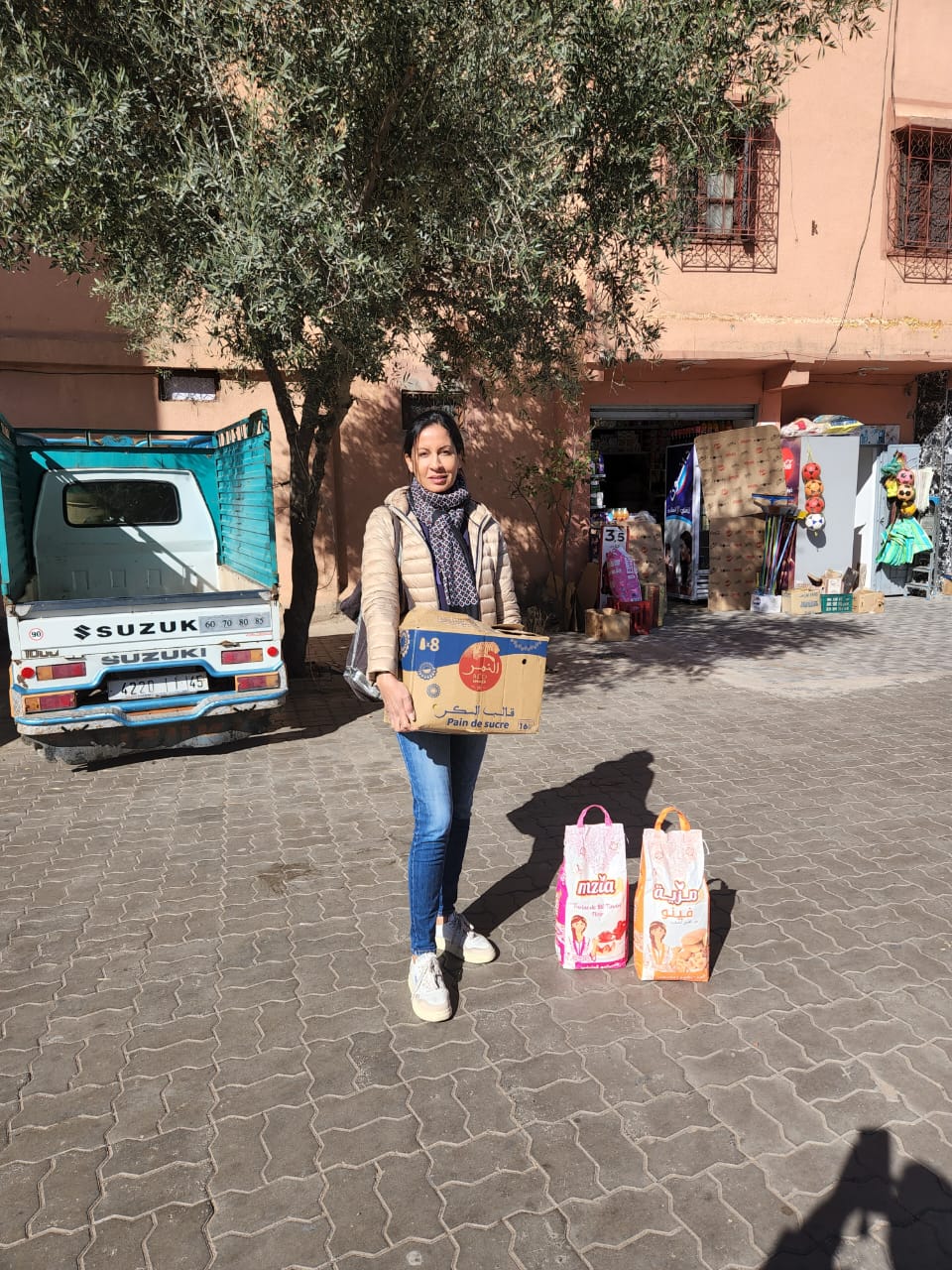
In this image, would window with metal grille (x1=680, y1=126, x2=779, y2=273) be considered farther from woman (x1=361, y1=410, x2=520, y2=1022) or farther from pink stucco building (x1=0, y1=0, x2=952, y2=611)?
woman (x1=361, y1=410, x2=520, y2=1022)

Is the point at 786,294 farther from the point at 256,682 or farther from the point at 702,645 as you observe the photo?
the point at 256,682

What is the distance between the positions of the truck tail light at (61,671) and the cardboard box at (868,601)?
10.6 meters

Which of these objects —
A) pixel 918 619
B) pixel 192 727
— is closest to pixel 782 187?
pixel 918 619

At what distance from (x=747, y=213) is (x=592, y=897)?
12.3 m

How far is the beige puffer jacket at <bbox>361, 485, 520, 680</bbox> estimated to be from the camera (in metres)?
2.92

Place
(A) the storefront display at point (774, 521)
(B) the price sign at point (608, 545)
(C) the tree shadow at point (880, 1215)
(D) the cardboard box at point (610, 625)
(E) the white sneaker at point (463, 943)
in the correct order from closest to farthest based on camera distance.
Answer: (C) the tree shadow at point (880, 1215), (E) the white sneaker at point (463, 943), (D) the cardboard box at point (610, 625), (B) the price sign at point (608, 545), (A) the storefront display at point (774, 521)

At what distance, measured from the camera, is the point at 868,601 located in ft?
41.1

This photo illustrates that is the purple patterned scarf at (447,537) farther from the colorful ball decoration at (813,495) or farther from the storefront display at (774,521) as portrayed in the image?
the colorful ball decoration at (813,495)

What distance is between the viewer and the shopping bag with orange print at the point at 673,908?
10.5ft

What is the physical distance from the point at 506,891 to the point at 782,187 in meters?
12.3

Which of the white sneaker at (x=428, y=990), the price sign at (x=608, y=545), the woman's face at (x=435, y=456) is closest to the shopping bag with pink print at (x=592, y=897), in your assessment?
the white sneaker at (x=428, y=990)

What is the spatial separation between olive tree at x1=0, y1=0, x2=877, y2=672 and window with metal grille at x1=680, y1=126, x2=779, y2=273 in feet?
20.5

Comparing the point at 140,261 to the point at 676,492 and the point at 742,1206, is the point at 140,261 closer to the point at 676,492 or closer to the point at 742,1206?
the point at 742,1206

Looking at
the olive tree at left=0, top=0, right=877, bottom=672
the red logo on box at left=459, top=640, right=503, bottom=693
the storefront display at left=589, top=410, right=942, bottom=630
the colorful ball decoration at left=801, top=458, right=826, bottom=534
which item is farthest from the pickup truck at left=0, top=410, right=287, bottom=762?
the colorful ball decoration at left=801, top=458, right=826, bottom=534
